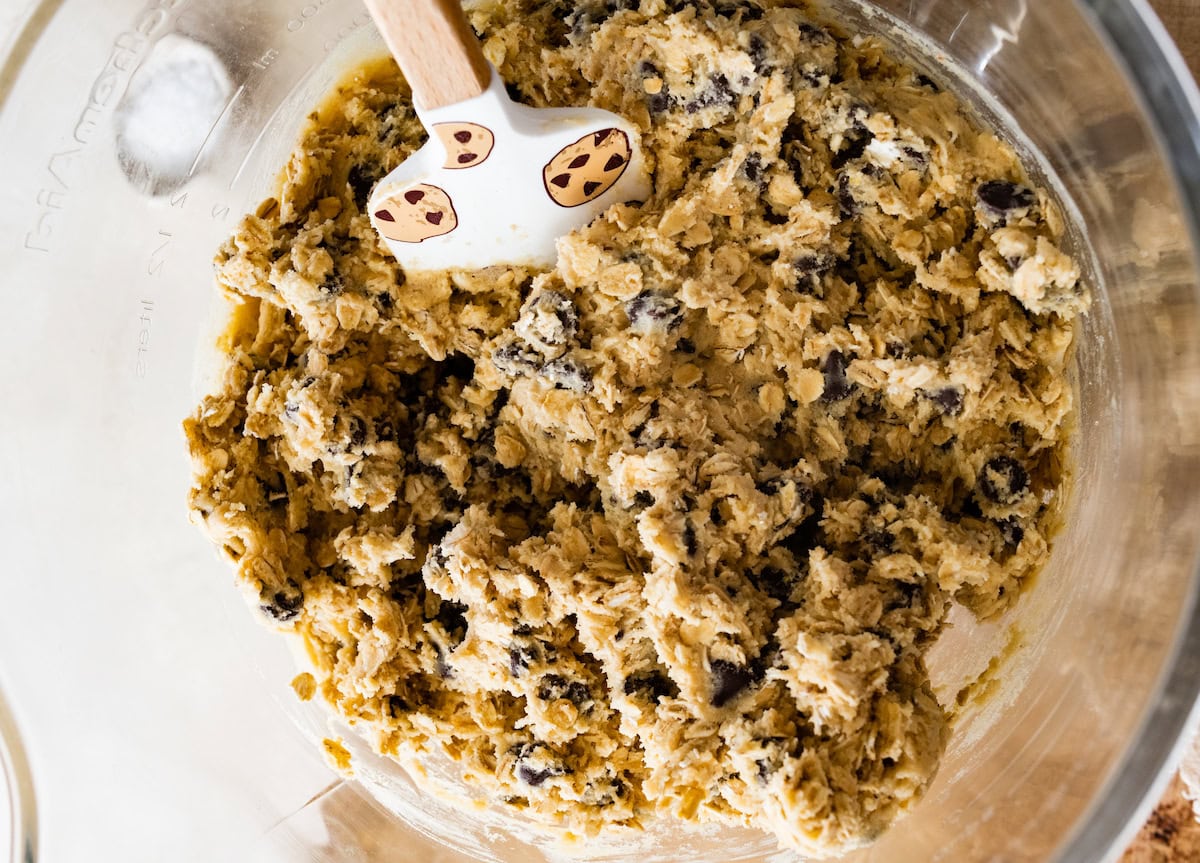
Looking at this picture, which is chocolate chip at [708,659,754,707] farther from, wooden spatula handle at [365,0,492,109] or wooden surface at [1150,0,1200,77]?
wooden surface at [1150,0,1200,77]

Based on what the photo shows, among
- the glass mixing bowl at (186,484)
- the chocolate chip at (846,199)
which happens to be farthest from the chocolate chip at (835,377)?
the glass mixing bowl at (186,484)

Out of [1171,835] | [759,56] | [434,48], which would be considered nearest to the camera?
[434,48]

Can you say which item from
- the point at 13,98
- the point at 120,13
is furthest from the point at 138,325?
the point at 120,13

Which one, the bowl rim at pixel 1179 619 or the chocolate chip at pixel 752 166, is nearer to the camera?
the bowl rim at pixel 1179 619

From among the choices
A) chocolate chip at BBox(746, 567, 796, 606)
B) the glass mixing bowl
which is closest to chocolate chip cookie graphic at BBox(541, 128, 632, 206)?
the glass mixing bowl

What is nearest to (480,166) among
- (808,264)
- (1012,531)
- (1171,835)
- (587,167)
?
A: (587,167)

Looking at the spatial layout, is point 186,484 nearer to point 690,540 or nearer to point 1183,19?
point 690,540

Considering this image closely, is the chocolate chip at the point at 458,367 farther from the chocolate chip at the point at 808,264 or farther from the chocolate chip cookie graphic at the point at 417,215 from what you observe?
the chocolate chip at the point at 808,264
